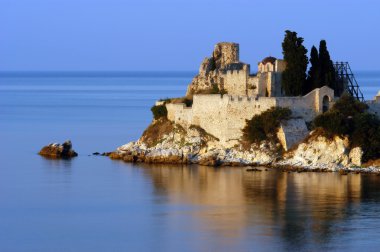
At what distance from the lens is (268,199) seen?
45.6 m

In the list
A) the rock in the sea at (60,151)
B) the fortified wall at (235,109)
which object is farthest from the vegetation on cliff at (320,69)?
the rock in the sea at (60,151)

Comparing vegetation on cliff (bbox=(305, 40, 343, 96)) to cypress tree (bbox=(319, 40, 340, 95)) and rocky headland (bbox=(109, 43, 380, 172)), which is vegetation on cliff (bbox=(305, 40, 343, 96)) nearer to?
cypress tree (bbox=(319, 40, 340, 95))

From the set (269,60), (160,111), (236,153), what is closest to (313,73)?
(269,60)

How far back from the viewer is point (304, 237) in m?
38.5

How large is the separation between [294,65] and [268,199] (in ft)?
35.8

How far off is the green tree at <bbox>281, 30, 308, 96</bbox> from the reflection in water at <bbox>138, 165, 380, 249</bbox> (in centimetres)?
514

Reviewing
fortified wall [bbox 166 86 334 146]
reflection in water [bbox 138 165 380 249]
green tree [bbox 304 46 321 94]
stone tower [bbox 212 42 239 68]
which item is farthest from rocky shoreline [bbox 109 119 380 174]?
stone tower [bbox 212 42 239 68]

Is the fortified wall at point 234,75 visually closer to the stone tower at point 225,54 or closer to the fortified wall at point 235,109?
the stone tower at point 225,54

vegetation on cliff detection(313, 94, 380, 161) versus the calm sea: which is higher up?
vegetation on cliff detection(313, 94, 380, 161)

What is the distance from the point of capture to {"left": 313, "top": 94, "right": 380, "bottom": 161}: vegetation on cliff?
2004 inches

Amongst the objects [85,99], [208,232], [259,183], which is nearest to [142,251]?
[208,232]

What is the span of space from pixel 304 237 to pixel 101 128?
3804 centimetres

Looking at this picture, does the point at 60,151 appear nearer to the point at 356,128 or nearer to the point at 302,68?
the point at 302,68

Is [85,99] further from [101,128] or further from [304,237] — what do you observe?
[304,237]
